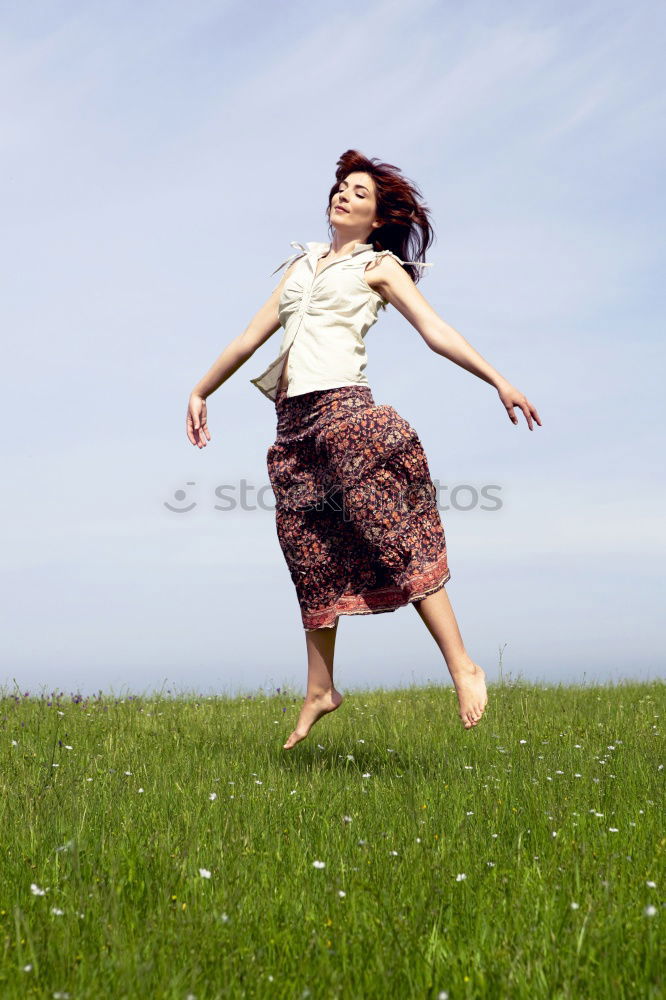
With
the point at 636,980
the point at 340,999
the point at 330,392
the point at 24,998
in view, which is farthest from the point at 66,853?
the point at 330,392

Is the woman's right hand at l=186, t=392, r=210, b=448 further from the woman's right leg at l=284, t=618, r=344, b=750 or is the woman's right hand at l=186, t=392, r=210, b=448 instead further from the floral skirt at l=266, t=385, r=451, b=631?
the woman's right leg at l=284, t=618, r=344, b=750

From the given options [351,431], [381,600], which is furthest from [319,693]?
[351,431]

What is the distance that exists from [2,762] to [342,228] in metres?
4.22

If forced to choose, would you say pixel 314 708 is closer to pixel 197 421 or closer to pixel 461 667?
pixel 461 667

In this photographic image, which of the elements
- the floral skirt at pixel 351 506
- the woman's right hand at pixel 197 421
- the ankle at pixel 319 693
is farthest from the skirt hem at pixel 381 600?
the woman's right hand at pixel 197 421

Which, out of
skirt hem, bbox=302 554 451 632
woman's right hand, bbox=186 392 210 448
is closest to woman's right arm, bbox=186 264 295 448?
woman's right hand, bbox=186 392 210 448

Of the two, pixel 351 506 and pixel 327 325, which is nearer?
pixel 351 506

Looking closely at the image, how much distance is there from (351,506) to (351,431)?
44 centimetres

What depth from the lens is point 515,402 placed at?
502 cm

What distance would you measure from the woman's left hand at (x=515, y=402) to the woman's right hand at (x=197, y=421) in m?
2.18

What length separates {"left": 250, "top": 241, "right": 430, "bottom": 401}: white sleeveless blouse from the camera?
5613 millimetres

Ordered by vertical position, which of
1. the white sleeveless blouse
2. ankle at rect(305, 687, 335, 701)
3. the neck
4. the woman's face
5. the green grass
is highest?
the woman's face

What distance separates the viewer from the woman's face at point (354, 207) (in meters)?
6.04

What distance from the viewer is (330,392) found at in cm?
557
